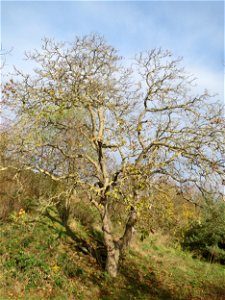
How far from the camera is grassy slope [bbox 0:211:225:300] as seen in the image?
34.2ft

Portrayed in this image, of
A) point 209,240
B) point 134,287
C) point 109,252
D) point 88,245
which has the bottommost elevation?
point 134,287

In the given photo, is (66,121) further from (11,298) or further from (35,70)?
(11,298)

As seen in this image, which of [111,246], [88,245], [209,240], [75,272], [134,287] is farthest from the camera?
[209,240]

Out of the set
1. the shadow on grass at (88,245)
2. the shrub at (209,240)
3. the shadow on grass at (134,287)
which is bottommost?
the shadow on grass at (134,287)

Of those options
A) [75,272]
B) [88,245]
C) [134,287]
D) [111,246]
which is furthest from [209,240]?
[75,272]

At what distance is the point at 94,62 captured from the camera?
42.3ft

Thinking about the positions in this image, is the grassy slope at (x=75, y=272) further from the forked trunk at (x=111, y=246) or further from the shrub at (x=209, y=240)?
the shrub at (x=209, y=240)

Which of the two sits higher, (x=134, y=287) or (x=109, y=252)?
(x=109, y=252)

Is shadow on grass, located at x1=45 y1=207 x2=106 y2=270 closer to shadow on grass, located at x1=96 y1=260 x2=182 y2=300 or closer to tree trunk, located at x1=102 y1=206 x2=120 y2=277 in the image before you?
tree trunk, located at x1=102 y1=206 x2=120 y2=277

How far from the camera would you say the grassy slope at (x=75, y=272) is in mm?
10434

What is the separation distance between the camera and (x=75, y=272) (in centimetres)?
1193

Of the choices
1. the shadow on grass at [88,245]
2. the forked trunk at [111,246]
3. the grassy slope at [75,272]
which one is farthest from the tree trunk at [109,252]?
the shadow on grass at [88,245]

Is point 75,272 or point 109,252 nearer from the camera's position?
point 75,272

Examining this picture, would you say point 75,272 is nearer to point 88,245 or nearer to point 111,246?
point 111,246
